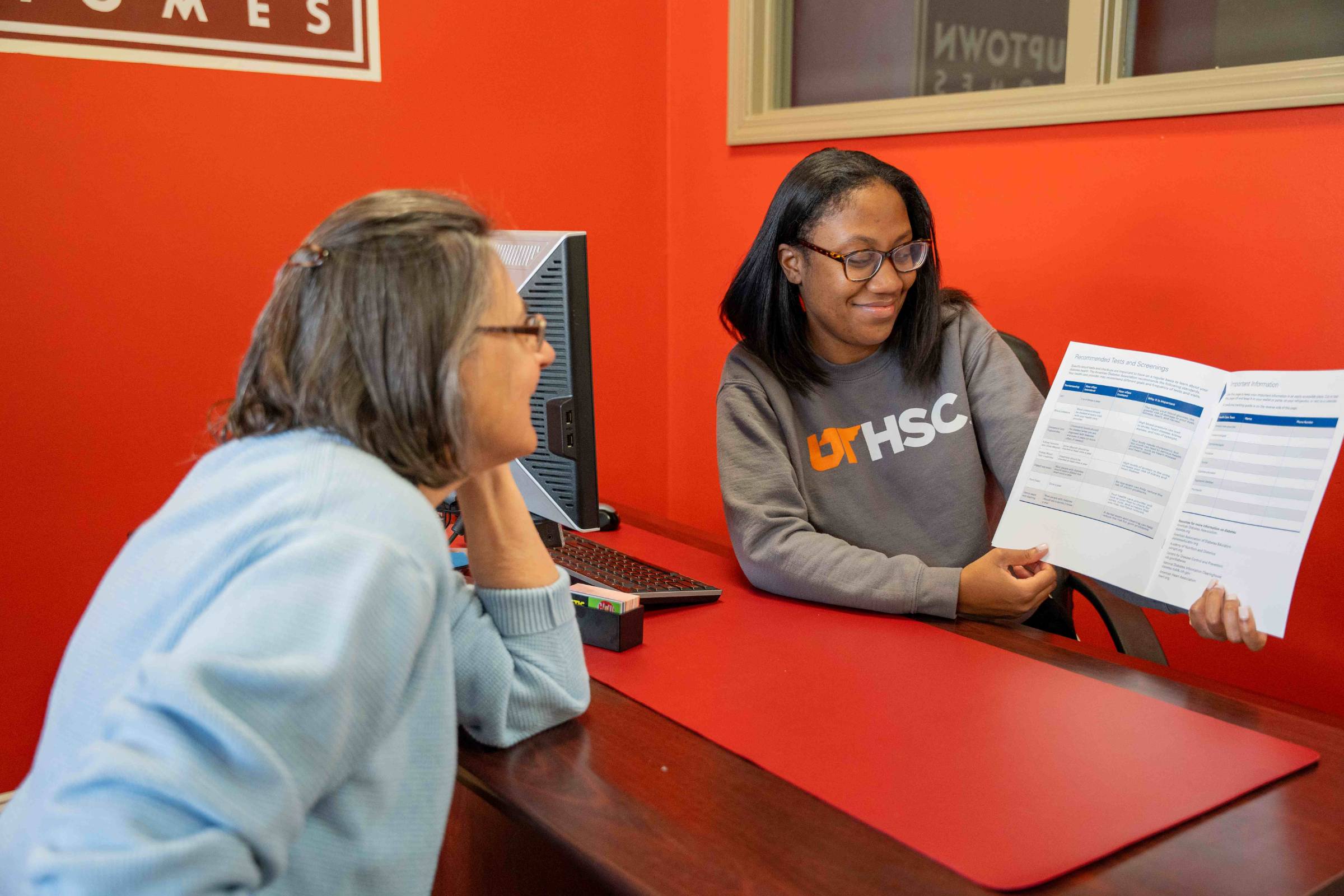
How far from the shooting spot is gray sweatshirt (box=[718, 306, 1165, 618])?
167 cm

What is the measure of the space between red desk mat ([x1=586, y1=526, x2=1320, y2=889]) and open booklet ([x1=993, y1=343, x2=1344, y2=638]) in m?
0.16

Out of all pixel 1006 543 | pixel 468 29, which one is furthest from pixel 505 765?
pixel 468 29

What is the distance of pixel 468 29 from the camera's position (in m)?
2.49

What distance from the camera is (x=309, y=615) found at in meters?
0.69

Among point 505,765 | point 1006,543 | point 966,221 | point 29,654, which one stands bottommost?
point 29,654

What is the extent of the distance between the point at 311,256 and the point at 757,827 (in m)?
0.61

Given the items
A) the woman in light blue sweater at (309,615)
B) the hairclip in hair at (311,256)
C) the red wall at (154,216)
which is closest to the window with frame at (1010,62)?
the red wall at (154,216)

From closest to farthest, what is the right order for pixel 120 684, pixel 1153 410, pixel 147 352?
pixel 120 684
pixel 1153 410
pixel 147 352

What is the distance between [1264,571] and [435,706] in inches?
35.5

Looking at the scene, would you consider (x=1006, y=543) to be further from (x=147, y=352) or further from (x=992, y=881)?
(x=147, y=352)

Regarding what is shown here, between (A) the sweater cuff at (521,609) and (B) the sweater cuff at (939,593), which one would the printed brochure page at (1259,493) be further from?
(A) the sweater cuff at (521,609)

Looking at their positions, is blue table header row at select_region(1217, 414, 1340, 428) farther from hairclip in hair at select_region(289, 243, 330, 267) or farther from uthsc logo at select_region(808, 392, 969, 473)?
hairclip in hair at select_region(289, 243, 330, 267)

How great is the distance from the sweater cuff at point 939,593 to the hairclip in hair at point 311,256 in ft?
2.95

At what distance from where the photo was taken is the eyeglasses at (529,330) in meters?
0.90
